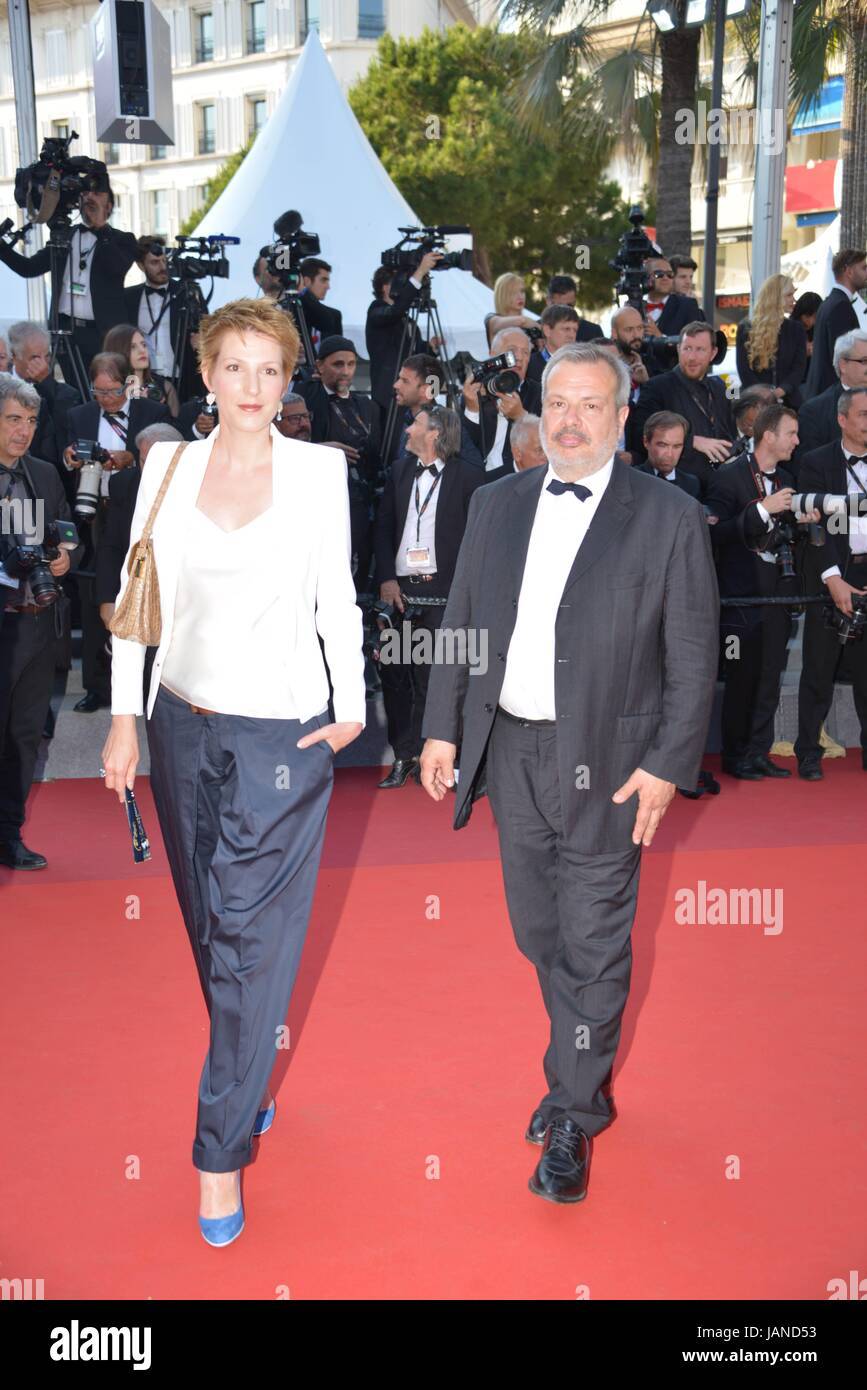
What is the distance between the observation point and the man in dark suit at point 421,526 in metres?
6.85

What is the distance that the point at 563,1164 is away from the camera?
3.21 m

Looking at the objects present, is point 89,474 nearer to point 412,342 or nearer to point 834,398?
point 412,342

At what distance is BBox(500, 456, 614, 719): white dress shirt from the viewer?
3.24m

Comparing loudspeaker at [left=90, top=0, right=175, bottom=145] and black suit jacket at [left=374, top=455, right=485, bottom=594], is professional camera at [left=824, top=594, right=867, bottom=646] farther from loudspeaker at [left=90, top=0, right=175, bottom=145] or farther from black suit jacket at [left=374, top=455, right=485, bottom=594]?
loudspeaker at [left=90, top=0, right=175, bottom=145]

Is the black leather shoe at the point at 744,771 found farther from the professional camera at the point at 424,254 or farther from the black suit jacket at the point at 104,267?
the black suit jacket at the point at 104,267

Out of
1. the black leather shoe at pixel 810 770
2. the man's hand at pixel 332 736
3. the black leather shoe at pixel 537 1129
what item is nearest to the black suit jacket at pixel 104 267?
the black leather shoe at pixel 810 770

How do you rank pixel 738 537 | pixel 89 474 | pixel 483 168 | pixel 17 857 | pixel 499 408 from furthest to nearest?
1. pixel 483 168
2. pixel 499 408
3. pixel 738 537
4. pixel 89 474
5. pixel 17 857

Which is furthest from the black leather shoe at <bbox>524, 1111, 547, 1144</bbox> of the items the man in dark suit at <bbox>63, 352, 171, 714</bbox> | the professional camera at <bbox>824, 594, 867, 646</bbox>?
the man in dark suit at <bbox>63, 352, 171, 714</bbox>

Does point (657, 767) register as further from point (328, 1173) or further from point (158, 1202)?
point (158, 1202)

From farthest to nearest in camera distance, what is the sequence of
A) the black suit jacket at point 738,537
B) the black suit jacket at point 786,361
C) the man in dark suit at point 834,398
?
the black suit jacket at point 786,361 < the man in dark suit at point 834,398 < the black suit jacket at point 738,537

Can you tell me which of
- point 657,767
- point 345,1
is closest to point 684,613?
point 657,767

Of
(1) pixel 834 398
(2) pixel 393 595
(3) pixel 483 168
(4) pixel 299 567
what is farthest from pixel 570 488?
(3) pixel 483 168

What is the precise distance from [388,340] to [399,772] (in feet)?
10.3

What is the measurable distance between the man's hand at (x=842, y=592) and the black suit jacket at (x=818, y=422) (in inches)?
40.5
